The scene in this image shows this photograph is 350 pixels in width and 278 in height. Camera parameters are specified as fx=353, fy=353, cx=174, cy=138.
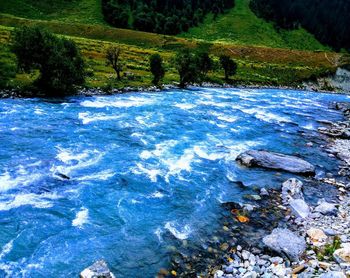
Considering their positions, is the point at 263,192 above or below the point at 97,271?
below

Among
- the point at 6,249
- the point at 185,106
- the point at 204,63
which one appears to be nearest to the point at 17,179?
the point at 6,249

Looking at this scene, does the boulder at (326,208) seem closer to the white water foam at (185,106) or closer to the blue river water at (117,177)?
the blue river water at (117,177)

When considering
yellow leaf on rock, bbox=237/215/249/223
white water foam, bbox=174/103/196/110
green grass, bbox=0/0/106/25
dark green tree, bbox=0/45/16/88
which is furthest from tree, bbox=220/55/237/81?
green grass, bbox=0/0/106/25

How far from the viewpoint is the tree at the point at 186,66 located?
70625 millimetres

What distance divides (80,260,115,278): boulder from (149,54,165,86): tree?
182ft

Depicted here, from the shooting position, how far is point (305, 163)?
30.0m

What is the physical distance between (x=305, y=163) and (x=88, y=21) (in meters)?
164

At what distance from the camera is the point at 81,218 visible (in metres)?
19.3

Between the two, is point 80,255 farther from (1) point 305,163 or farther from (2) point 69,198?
(1) point 305,163

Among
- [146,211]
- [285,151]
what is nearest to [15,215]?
[146,211]

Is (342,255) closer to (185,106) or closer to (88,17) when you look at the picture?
(185,106)

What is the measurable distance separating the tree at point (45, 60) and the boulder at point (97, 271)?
3954cm

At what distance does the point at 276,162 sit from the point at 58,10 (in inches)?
6832

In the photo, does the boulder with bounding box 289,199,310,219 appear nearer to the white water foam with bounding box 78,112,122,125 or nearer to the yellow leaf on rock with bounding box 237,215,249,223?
the yellow leaf on rock with bounding box 237,215,249,223
